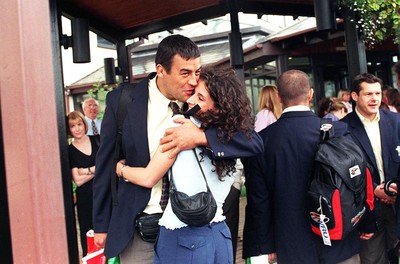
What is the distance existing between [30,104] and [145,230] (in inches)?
37.3

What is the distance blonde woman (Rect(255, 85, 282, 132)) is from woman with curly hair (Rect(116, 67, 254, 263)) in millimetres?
3501

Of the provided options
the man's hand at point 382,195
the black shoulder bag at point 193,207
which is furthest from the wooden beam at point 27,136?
the man's hand at point 382,195

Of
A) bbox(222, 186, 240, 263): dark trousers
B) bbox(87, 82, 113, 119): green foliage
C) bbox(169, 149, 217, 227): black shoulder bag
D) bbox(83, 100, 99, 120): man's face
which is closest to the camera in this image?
bbox(169, 149, 217, 227): black shoulder bag

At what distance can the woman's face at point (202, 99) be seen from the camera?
2.28 meters

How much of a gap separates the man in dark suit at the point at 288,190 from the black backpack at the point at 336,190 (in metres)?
0.10

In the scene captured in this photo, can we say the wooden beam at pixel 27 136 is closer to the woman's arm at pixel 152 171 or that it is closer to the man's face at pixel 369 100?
the woman's arm at pixel 152 171

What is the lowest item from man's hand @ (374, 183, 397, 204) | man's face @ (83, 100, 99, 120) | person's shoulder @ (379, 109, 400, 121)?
man's hand @ (374, 183, 397, 204)

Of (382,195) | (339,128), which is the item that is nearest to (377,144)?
(382,195)

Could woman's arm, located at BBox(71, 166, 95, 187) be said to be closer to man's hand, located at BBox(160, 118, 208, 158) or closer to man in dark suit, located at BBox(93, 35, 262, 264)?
man in dark suit, located at BBox(93, 35, 262, 264)

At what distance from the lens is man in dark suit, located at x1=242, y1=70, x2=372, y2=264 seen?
2.96m

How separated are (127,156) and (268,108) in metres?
3.68

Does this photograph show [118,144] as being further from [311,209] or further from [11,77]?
[311,209]

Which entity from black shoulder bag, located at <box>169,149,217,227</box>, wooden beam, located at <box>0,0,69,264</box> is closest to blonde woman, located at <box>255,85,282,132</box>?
black shoulder bag, located at <box>169,149,217,227</box>

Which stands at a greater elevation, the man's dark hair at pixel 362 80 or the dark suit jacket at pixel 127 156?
the man's dark hair at pixel 362 80
